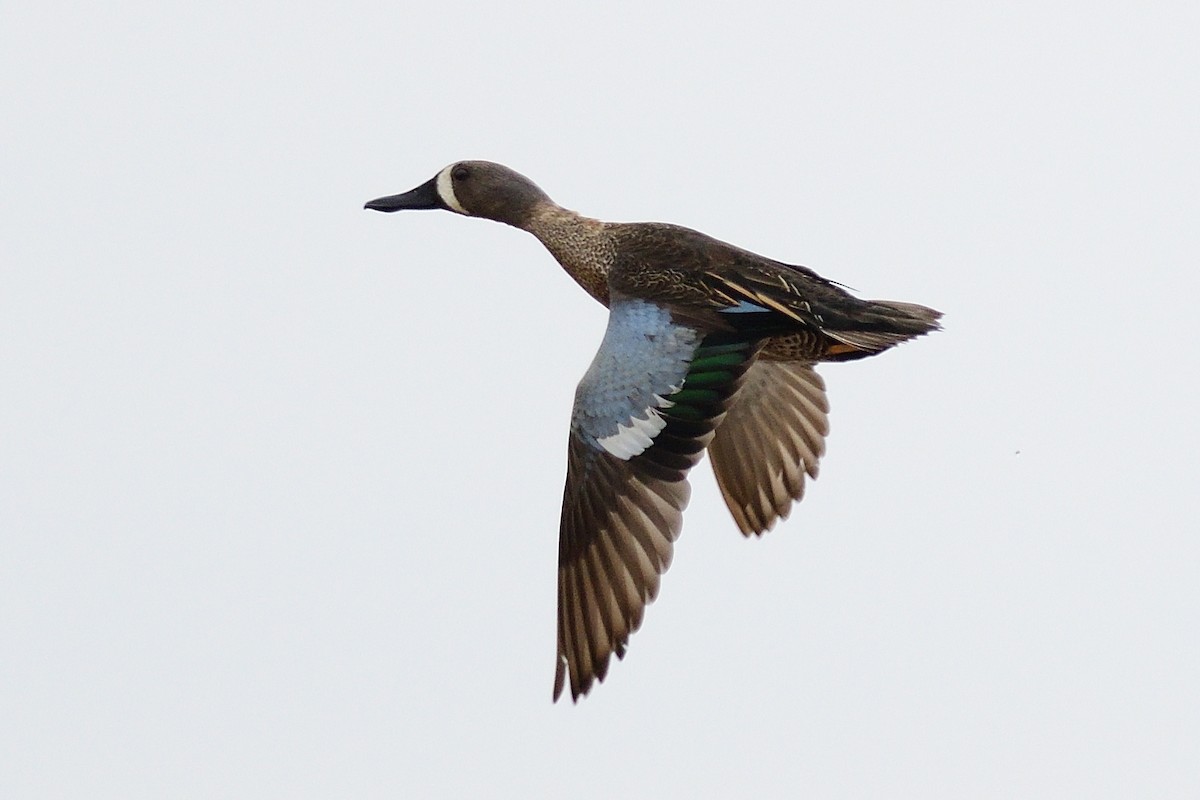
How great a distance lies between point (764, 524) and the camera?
8.72 m

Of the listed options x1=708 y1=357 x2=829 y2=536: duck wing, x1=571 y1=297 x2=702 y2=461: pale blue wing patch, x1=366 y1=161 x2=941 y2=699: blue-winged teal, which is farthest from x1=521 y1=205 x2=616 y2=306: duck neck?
x1=708 y1=357 x2=829 y2=536: duck wing

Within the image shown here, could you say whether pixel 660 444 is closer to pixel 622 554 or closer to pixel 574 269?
pixel 622 554

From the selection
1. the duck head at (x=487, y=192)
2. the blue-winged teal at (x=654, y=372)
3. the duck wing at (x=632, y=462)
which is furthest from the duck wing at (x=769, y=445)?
the duck wing at (x=632, y=462)

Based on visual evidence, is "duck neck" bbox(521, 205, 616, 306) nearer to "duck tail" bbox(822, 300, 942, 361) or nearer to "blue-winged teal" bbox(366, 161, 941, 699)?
"blue-winged teal" bbox(366, 161, 941, 699)

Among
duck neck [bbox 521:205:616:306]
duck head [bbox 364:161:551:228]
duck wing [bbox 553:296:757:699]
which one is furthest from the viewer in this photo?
duck head [bbox 364:161:551:228]

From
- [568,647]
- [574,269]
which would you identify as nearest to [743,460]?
[574,269]

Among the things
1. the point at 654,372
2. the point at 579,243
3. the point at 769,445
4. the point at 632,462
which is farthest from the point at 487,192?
the point at 632,462

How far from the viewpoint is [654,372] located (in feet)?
24.0

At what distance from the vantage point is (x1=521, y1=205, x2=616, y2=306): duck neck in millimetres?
8062

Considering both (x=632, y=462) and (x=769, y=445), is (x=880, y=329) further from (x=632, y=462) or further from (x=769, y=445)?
(x=769, y=445)

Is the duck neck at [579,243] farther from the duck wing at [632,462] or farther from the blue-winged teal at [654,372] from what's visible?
the duck wing at [632,462]

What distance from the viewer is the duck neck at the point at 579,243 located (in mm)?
8062

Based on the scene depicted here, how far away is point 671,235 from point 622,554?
1283 millimetres

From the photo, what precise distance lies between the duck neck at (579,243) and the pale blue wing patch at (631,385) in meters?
0.64
